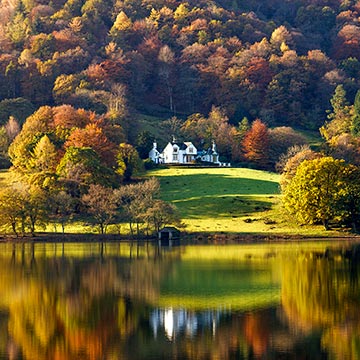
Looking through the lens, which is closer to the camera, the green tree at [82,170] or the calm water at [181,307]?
the calm water at [181,307]

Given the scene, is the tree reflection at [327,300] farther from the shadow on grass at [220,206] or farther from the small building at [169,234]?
the shadow on grass at [220,206]

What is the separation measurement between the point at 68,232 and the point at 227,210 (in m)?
19.2

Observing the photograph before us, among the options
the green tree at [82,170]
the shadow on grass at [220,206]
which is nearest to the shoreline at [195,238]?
the shadow on grass at [220,206]

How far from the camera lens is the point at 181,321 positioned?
127ft

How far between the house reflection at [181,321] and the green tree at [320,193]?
5147 centimetres

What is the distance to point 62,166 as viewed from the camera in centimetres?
10494

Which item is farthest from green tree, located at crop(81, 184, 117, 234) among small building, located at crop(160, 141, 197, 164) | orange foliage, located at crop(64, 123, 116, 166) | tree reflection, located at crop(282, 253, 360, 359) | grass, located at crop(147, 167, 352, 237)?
small building, located at crop(160, 141, 197, 164)

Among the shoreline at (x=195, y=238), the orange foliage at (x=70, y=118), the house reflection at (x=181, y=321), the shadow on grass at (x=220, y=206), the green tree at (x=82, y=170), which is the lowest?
the house reflection at (x=181, y=321)

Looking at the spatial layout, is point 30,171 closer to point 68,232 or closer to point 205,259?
point 68,232

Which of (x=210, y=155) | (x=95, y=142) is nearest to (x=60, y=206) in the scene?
(x=95, y=142)

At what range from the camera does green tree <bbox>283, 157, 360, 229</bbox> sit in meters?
90.9

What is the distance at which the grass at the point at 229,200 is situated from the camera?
92.4 metres

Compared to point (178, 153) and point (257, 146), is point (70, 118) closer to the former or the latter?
point (178, 153)

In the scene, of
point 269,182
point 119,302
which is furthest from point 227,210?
point 119,302
